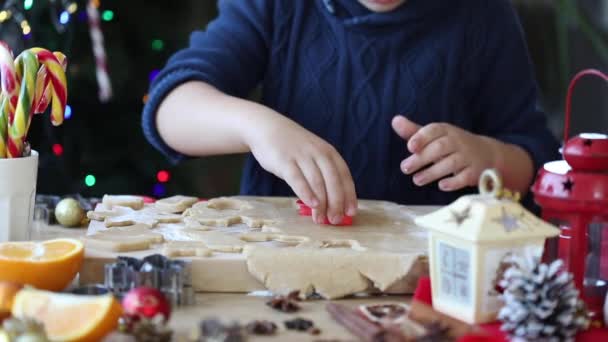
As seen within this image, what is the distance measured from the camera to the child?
1.33 meters

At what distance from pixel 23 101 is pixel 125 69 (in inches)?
54.6

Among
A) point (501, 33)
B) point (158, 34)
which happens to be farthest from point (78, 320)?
point (158, 34)

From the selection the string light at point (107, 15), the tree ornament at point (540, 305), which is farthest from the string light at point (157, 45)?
the tree ornament at point (540, 305)

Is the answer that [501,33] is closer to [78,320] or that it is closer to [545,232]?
[545,232]

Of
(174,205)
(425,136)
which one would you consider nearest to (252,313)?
(174,205)

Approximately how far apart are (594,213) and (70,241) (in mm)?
488

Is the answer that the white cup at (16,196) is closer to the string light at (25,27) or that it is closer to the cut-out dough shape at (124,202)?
the cut-out dough shape at (124,202)

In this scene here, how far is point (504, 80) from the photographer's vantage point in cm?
142

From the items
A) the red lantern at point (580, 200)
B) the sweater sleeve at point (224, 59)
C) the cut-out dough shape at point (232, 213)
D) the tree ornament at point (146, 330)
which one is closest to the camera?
the tree ornament at point (146, 330)

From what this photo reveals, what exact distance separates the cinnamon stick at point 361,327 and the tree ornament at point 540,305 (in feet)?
0.32

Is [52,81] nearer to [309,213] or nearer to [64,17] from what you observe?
[309,213]

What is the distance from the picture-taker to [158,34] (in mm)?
2273

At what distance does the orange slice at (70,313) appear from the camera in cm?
65

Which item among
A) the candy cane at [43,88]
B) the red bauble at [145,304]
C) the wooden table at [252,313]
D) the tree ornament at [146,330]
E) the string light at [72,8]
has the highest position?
the string light at [72,8]
